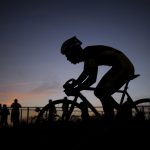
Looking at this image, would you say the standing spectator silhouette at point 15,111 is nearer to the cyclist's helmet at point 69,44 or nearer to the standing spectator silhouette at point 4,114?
the standing spectator silhouette at point 4,114

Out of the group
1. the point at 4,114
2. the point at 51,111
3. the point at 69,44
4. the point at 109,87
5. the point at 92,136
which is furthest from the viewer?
the point at 4,114

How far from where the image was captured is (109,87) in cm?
608

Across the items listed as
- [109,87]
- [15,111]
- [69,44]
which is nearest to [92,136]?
[109,87]

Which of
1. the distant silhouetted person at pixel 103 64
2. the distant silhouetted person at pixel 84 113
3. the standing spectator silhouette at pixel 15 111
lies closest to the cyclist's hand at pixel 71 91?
the distant silhouetted person at pixel 103 64

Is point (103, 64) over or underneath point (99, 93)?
over

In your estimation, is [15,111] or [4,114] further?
[4,114]

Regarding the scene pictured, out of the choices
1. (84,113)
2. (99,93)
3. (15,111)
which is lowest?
(84,113)

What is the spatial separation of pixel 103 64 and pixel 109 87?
20.1 inches

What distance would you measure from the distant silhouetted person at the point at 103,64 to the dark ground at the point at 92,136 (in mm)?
340

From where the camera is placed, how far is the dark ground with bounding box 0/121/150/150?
5445 millimetres

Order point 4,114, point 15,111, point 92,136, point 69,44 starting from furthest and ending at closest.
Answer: point 4,114, point 15,111, point 69,44, point 92,136

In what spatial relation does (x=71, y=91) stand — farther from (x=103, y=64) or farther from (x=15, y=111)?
(x=15, y=111)

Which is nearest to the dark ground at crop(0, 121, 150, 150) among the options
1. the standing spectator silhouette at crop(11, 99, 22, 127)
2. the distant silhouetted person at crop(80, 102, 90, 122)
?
the distant silhouetted person at crop(80, 102, 90, 122)

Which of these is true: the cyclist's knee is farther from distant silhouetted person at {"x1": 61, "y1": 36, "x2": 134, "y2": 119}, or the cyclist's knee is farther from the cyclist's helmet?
Answer: the cyclist's helmet
